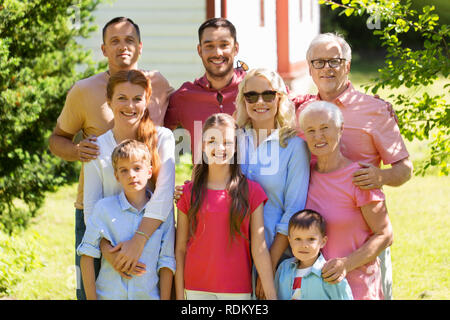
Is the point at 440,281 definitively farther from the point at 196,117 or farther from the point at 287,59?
the point at 287,59

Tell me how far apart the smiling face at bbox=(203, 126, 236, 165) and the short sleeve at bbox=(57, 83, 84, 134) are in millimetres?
1122

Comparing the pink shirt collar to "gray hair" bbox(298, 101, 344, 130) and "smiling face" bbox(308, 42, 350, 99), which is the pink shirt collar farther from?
"gray hair" bbox(298, 101, 344, 130)

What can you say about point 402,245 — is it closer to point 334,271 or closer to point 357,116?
point 357,116

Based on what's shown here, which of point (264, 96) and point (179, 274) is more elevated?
point (264, 96)

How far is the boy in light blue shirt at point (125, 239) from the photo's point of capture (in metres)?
3.47

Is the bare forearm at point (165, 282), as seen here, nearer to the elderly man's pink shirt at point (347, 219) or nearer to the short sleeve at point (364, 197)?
the elderly man's pink shirt at point (347, 219)

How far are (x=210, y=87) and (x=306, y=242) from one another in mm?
1414

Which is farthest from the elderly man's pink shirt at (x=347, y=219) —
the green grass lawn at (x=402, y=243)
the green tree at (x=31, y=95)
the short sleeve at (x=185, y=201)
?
the green tree at (x=31, y=95)

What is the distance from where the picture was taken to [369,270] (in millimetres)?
3422

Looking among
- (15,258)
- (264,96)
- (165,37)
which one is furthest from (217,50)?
(165,37)

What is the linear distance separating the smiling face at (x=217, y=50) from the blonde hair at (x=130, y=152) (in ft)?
2.87

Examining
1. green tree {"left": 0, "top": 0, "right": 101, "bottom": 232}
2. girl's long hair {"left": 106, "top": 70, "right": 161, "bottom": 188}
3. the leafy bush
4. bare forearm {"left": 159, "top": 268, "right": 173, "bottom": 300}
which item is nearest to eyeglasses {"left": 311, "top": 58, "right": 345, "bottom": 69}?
girl's long hair {"left": 106, "top": 70, "right": 161, "bottom": 188}

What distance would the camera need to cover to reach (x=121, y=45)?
4113 mm

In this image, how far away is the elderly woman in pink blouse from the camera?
3367 mm
